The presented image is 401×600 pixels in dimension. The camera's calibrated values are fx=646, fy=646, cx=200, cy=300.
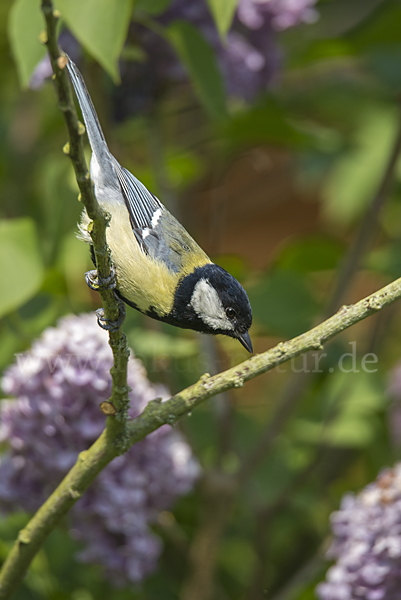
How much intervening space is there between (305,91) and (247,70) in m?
0.54

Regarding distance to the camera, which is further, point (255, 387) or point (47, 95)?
point (255, 387)

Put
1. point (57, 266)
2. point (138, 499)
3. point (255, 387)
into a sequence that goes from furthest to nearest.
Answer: point (255, 387)
point (57, 266)
point (138, 499)

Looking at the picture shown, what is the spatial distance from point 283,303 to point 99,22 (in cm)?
75

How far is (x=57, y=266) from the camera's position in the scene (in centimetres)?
140

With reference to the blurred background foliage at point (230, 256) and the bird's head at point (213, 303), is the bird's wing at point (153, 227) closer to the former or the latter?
the bird's head at point (213, 303)

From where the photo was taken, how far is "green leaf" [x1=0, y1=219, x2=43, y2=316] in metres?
1.12

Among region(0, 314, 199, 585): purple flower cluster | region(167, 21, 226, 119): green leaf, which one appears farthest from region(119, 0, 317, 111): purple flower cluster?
region(0, 314, 199, 585): purple flower cluster

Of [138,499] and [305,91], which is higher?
[305,91]

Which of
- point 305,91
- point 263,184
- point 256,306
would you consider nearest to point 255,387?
point 263,184

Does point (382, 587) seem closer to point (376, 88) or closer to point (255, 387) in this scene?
point (376, 88)

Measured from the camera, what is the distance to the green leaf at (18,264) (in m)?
1.12

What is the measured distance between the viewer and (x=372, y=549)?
1.05 meters

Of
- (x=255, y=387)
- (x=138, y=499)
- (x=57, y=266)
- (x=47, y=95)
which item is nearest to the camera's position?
(x=138, y=499)

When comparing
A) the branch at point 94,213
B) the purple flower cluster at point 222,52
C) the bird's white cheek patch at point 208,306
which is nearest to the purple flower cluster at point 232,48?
the purple flower cluster at point 222,52
